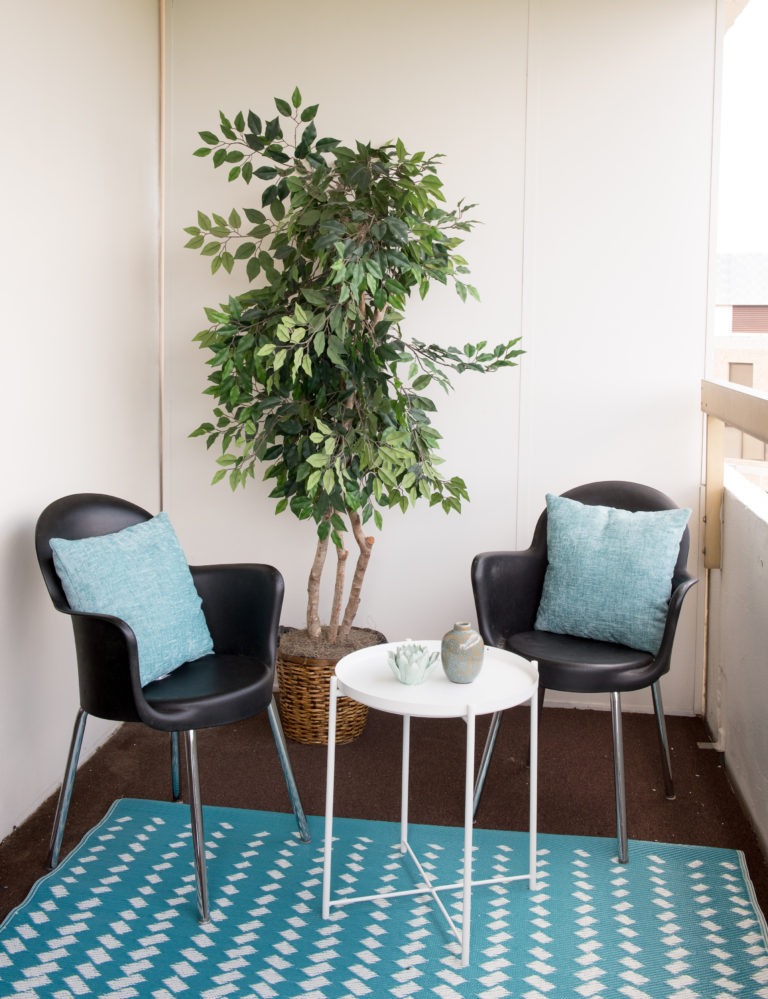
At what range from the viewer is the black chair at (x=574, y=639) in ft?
7.97

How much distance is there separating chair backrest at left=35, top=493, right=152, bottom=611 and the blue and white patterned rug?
27.1 inches

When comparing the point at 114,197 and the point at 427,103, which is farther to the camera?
the point at 427,103

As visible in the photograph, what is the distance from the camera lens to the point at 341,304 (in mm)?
2799

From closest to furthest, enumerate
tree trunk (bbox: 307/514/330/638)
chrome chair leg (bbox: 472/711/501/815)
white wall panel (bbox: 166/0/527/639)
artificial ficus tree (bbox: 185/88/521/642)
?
chrome chair leg (bbox: 472/711/501/815) < artificial ficus tree (bbox: 185/88/521/642) < tree trunk (bbox: 307/514/330/638) < white wall panel (bbox: 166/0/527/639)

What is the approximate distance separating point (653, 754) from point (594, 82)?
229 cm

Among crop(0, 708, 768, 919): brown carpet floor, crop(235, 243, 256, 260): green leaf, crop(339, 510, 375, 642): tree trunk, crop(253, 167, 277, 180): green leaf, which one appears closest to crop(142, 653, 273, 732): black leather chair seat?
crop(0, 708, 768, 919): brown carpet floor

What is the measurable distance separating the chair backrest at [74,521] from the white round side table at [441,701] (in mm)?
735

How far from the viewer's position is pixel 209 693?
7.28 feet

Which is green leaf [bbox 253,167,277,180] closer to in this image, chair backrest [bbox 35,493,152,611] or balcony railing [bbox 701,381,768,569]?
chair backrest [bbox 35,493,152,611]

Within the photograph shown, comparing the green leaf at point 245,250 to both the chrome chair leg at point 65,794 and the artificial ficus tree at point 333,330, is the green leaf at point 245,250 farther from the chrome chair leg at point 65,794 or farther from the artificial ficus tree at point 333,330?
the chrome chair leg at point 65,794

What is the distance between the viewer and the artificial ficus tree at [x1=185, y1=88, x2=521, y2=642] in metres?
2.75

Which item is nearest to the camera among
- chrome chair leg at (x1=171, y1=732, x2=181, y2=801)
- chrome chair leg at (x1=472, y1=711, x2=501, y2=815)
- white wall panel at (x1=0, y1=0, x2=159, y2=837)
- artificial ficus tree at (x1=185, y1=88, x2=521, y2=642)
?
white wall panel at (x1=0, y1=0, x2=159, y2=837)

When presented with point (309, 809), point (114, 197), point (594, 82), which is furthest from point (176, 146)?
point (309, 809)

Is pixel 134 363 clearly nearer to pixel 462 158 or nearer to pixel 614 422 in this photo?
pixel 462 158
